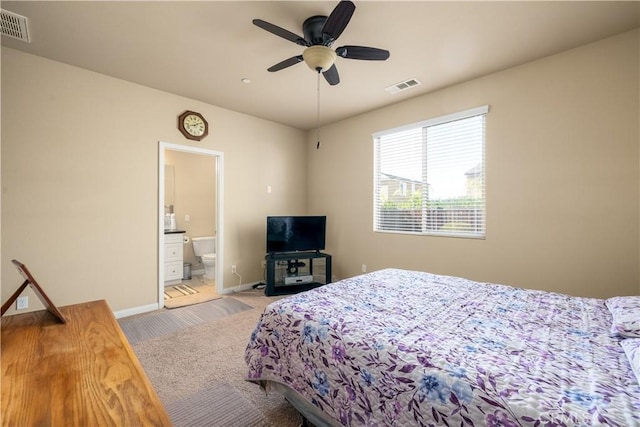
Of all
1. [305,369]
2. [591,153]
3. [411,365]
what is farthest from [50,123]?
[591,153]

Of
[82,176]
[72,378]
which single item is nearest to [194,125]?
[82,176]

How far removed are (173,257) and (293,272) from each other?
204 cm

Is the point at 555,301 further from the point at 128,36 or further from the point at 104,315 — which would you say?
the point at 128,36

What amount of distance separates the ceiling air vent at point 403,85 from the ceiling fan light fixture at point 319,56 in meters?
1.45

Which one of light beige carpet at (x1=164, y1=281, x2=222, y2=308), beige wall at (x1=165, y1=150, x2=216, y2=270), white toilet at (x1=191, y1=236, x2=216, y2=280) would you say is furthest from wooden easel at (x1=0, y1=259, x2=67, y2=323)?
beige wall at (x1=165, y1=150, x2=216, y2=270)

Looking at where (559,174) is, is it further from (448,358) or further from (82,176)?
(82,176)

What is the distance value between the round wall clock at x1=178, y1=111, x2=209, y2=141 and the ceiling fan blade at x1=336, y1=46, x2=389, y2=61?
2454mm

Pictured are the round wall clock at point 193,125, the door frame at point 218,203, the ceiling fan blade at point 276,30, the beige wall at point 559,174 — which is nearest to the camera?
the ceiling fan blade at point 276,30

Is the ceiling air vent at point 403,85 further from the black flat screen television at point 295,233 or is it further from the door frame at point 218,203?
the door frame at point 218,203

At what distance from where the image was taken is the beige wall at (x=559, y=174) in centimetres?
236

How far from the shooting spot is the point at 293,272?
4371mm

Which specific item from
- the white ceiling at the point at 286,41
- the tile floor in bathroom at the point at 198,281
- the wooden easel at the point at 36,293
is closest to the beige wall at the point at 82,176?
the white ceiling at the point at 286,41

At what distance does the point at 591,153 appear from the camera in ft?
8.18

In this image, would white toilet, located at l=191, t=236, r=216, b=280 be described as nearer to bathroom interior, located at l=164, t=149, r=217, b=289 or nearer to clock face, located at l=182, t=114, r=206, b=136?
bathroom interior, located at l=164, t=149, r=217, b=289
